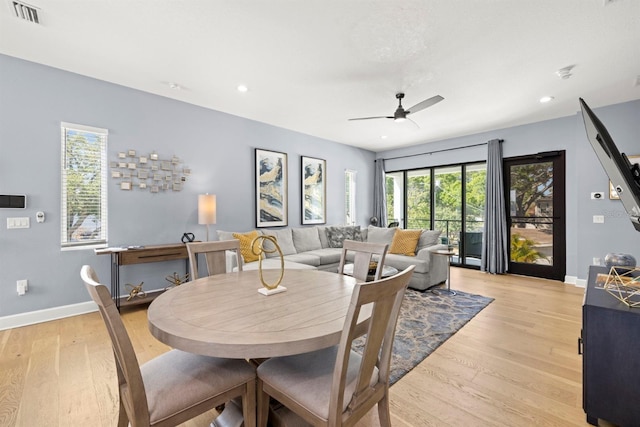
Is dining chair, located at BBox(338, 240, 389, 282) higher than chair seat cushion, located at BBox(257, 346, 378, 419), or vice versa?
dining chair, located at BBox(338, 240, 389, 282)

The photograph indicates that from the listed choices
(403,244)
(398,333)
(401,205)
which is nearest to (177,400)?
(398,333)

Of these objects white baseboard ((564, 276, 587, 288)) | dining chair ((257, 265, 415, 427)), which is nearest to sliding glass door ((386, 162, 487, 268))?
white baseboard ((564, 276, 587, 288))

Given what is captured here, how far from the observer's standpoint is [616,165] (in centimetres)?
108

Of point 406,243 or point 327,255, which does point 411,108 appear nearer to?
Result: point 406,243

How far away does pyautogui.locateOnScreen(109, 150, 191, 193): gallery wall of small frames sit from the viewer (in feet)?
11.2

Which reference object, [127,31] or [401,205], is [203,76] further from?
[401,205]

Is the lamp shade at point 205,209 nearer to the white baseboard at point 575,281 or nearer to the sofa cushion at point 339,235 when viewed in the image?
the sofa cushion at point 339,235

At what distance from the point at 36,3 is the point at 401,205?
21.3 ft

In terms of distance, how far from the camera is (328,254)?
4.55 meters

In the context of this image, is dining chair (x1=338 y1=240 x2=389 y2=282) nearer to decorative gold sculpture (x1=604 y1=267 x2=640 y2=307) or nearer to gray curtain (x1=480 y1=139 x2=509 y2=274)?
decorative gold sculpture (x1=604 y1=267 x2=640 y2=307)

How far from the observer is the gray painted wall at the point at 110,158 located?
282 cm

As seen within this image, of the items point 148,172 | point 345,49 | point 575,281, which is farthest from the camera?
point 575,281

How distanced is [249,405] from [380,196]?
620cm

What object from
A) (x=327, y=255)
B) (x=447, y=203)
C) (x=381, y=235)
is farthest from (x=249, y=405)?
(x=447, y=203)
